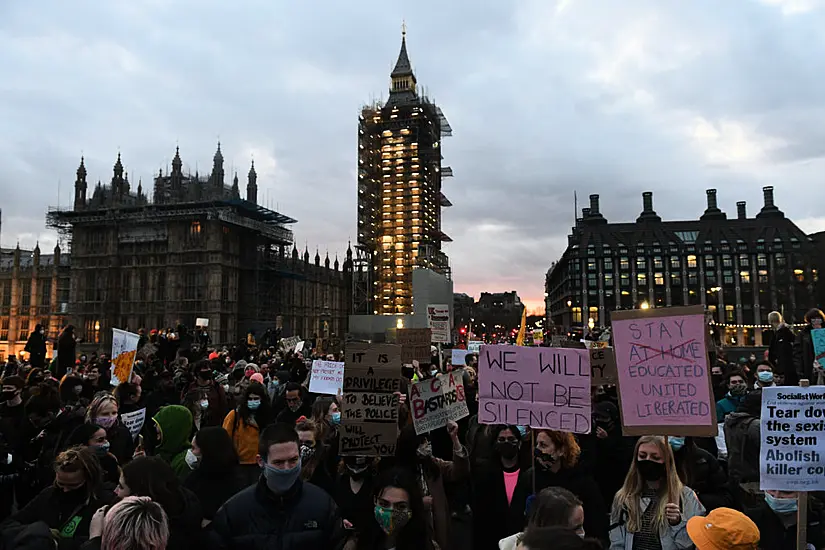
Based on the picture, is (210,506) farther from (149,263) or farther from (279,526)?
(149,263)

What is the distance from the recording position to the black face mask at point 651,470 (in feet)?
13.1

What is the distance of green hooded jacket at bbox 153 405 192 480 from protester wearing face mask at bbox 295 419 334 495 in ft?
3.65

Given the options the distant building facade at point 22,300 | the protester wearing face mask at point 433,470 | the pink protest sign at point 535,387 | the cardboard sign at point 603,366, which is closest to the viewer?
the protester wearing face mask at point 433,470

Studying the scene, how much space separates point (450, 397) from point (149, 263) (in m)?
53.2

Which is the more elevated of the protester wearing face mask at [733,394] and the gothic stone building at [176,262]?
the gothic stone building at [176,262]

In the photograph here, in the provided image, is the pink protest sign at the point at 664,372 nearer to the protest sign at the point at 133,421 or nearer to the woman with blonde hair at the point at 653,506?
the woman with blonde hair at the point at 653,506

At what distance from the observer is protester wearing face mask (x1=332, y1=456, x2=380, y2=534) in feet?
13.0

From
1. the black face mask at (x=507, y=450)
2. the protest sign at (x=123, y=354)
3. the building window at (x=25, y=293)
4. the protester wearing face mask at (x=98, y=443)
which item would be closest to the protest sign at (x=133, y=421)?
the protester wearing face mask at (x=98, y=443)

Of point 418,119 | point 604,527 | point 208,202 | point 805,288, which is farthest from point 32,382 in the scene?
point 805,288

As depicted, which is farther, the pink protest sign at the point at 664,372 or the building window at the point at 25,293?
the building window at the point at 25,293

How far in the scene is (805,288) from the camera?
2136 inches

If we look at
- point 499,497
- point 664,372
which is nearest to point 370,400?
point 499,497

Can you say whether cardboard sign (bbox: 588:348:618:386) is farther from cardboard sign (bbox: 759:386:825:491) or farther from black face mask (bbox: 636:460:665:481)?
cardboard sign (bbox: 759:386:825:491)

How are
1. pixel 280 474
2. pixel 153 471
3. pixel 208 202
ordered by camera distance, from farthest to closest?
pixel 208 202 < pixel 280 474 < pixel 153 471
